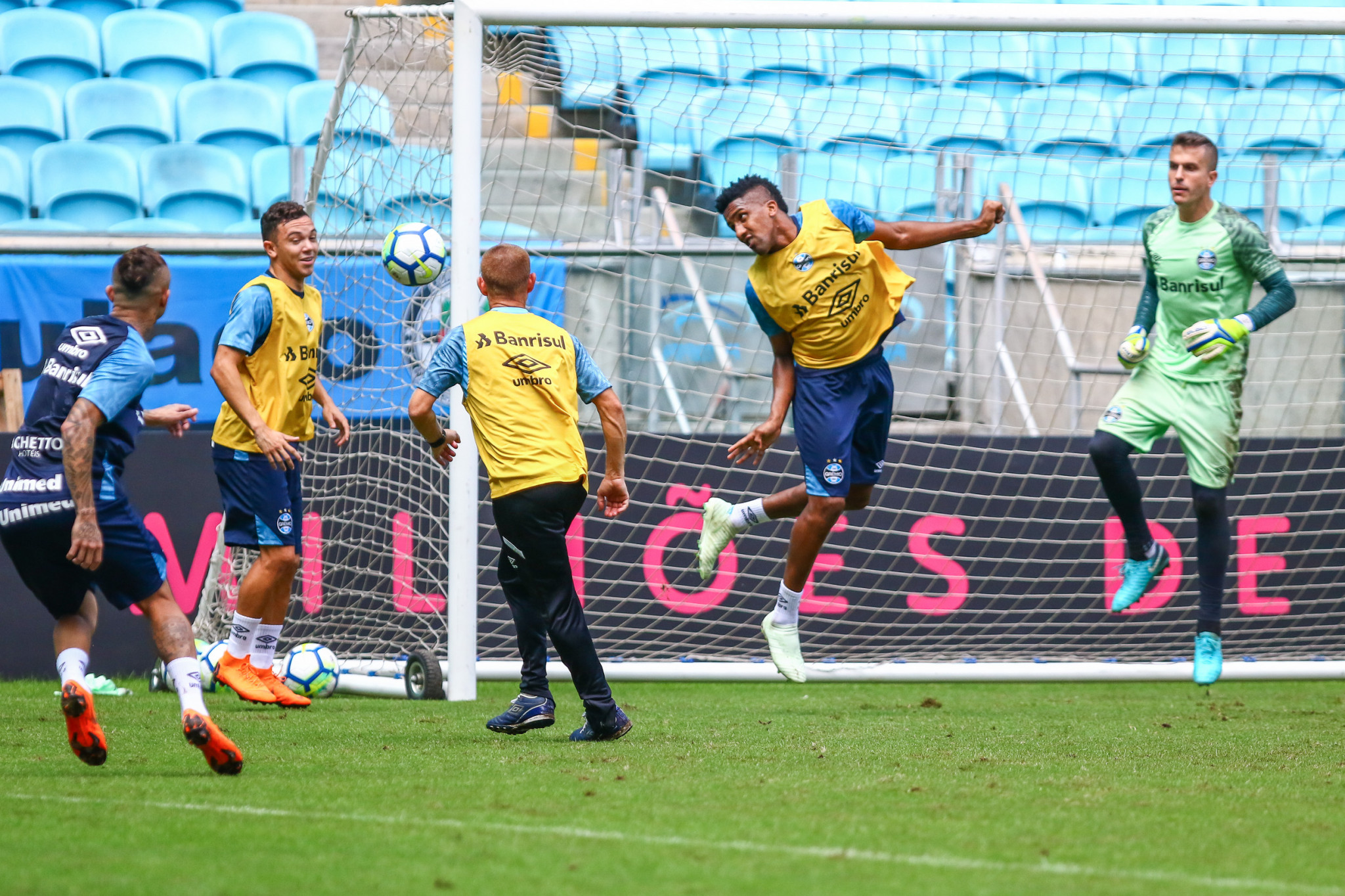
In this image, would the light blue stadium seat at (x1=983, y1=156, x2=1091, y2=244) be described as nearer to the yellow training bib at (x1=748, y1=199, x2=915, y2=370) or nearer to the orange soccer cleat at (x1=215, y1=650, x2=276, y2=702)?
the yellow training bib at (x1=748, y1=199, x2=915, y2=370)

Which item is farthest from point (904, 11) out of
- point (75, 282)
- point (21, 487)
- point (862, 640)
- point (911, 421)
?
point (75, 282)

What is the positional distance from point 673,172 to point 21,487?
6.95 m

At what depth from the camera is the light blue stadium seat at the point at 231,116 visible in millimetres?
12633

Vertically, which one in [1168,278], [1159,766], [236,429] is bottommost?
[1159,766]

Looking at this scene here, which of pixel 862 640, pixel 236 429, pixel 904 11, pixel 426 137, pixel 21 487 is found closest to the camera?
pixel 21 487

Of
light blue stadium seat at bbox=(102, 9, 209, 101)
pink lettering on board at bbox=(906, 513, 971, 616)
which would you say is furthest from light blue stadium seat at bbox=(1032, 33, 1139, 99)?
light blue stadium seat at bbox=(102, 9, 209, 101)

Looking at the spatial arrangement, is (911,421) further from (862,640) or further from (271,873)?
(271,873)

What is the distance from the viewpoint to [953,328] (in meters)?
10.0

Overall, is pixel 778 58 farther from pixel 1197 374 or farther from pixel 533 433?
pixel 533 433

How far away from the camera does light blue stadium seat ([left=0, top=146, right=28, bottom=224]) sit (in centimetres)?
1160

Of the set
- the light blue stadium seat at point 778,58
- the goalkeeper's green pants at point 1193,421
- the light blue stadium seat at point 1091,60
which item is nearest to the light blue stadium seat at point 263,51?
the light blue stadium seat at point 778,58

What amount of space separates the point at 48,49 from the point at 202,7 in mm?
1619

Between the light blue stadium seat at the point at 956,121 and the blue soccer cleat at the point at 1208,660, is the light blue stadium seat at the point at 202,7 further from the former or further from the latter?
the blue soccer cleat at the point at 1208,660

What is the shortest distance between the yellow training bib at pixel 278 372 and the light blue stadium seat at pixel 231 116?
6.22 meters
